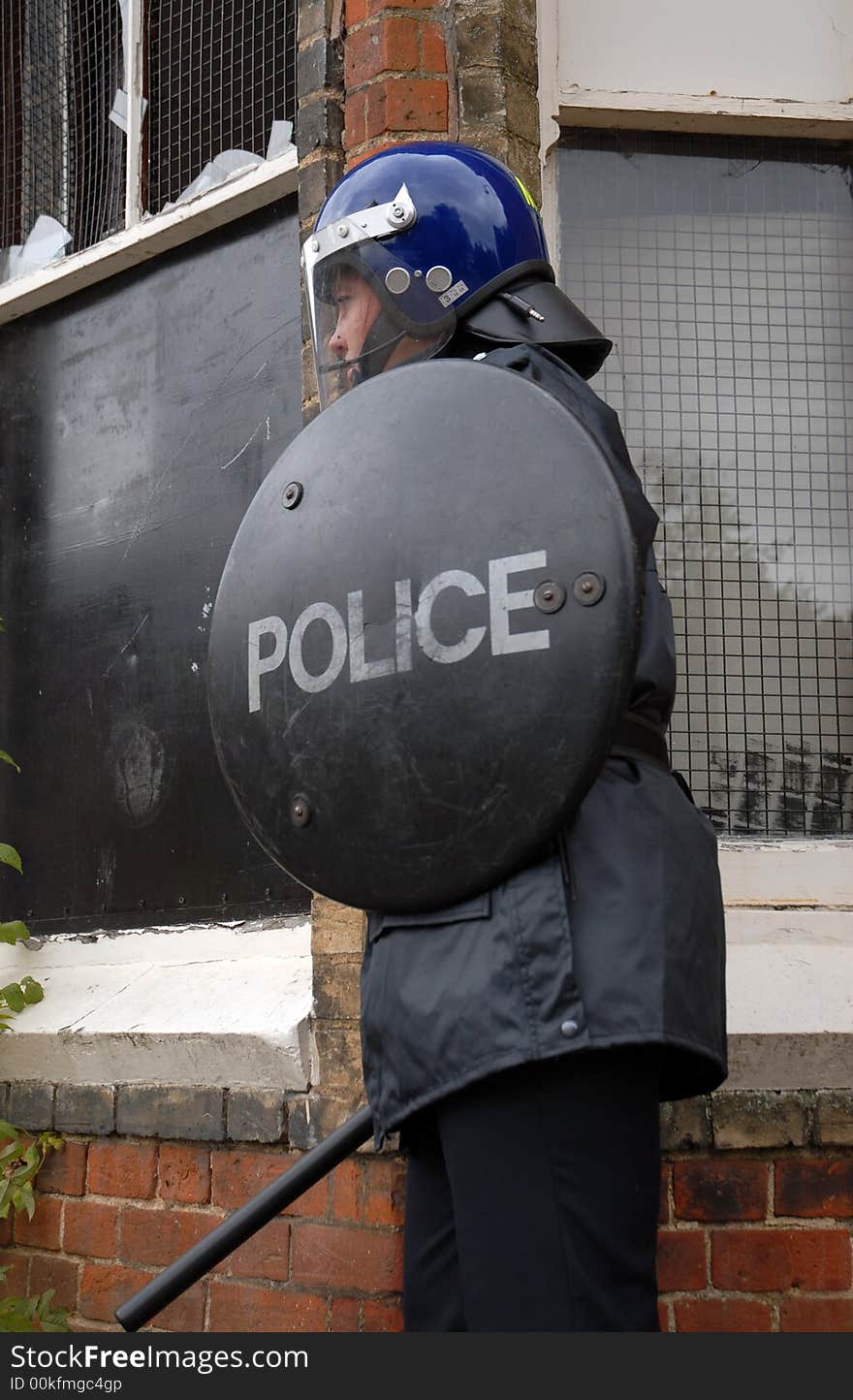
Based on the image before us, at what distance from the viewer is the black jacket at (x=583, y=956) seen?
1336 mm

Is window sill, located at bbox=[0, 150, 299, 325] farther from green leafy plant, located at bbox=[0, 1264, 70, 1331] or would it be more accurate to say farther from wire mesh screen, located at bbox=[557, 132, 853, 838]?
green leafy plant, located at bbox=[0, 1264, 70, 1331]

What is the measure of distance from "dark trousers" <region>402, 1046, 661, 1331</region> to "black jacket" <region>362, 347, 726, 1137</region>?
0.04 metres

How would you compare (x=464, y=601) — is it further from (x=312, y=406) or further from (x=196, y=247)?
(x=196, y=247)

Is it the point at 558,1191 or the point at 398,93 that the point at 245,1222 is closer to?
the point at 558,1191

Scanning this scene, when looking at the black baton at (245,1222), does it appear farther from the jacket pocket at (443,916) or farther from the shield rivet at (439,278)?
the shield rivet at (439,278)

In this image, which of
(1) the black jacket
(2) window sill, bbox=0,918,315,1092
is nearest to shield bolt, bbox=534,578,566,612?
(1) the black jacket

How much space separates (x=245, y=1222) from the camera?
156 cm

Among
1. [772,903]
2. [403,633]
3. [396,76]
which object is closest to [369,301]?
[403,633]

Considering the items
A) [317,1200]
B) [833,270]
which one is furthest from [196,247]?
[317,1200]

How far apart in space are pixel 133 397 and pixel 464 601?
2103 mm

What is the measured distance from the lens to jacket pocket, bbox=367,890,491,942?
1.42 m

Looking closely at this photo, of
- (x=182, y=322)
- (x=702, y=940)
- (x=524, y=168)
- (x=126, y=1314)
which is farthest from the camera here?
(x=182, y=322)

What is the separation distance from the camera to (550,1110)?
1.36 m

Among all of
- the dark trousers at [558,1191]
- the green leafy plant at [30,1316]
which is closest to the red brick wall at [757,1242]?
the dark trousers at [558,1191]
